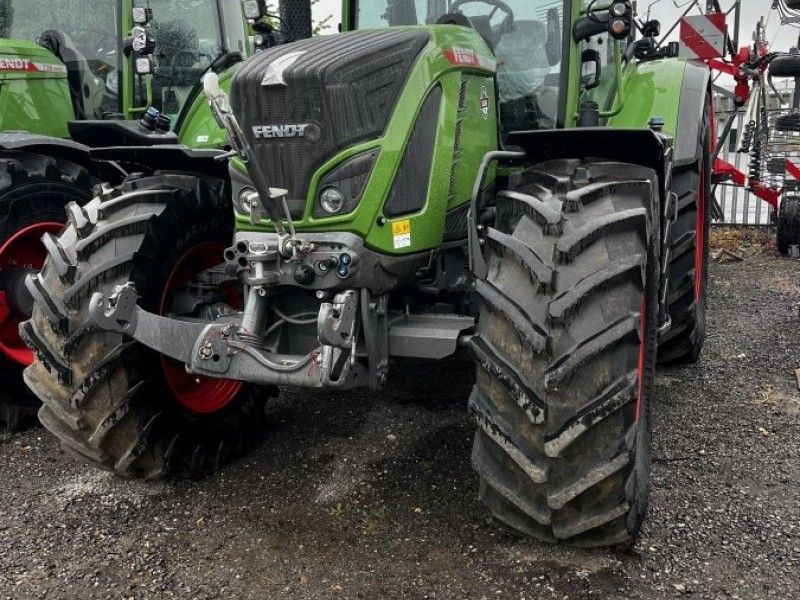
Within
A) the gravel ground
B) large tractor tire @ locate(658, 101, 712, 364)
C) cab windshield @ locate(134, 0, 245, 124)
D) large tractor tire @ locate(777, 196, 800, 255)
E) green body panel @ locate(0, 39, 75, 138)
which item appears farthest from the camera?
large tractor tire @ locate(777, 196, 800, 255)

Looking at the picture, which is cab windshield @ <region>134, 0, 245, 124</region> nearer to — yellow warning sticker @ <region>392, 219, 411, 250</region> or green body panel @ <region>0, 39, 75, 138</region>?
green body panel @ <region>0, 39, 75, 138</region>

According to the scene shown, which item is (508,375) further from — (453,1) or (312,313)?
(453,1)

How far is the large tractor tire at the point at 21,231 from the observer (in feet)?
13.9

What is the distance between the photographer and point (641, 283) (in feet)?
8.63

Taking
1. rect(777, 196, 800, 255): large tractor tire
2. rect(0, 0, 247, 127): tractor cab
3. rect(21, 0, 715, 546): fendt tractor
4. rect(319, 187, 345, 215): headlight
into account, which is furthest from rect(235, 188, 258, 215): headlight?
rect(777, 196, 800, 255): large tractor tire

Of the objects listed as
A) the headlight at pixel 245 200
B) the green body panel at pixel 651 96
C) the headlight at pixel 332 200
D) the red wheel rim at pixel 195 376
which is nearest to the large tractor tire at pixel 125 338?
the red wheel rim at pixel 195 376

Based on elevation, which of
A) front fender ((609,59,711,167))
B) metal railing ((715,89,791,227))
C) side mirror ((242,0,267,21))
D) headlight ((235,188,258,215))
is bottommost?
metal railing ((715,89,791,227))

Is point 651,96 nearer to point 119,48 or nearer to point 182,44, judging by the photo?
point 182,44

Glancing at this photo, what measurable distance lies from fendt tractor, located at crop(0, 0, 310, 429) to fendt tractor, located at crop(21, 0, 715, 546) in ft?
2.40

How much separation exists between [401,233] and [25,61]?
122 inches

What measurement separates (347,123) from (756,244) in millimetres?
7370

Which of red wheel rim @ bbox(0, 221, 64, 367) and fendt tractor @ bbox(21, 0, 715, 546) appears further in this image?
red wheel rim @ bbox(0, 221, 64, 367)

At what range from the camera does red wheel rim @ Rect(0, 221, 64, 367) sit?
433 centimetres

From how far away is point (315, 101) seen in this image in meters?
2.81
